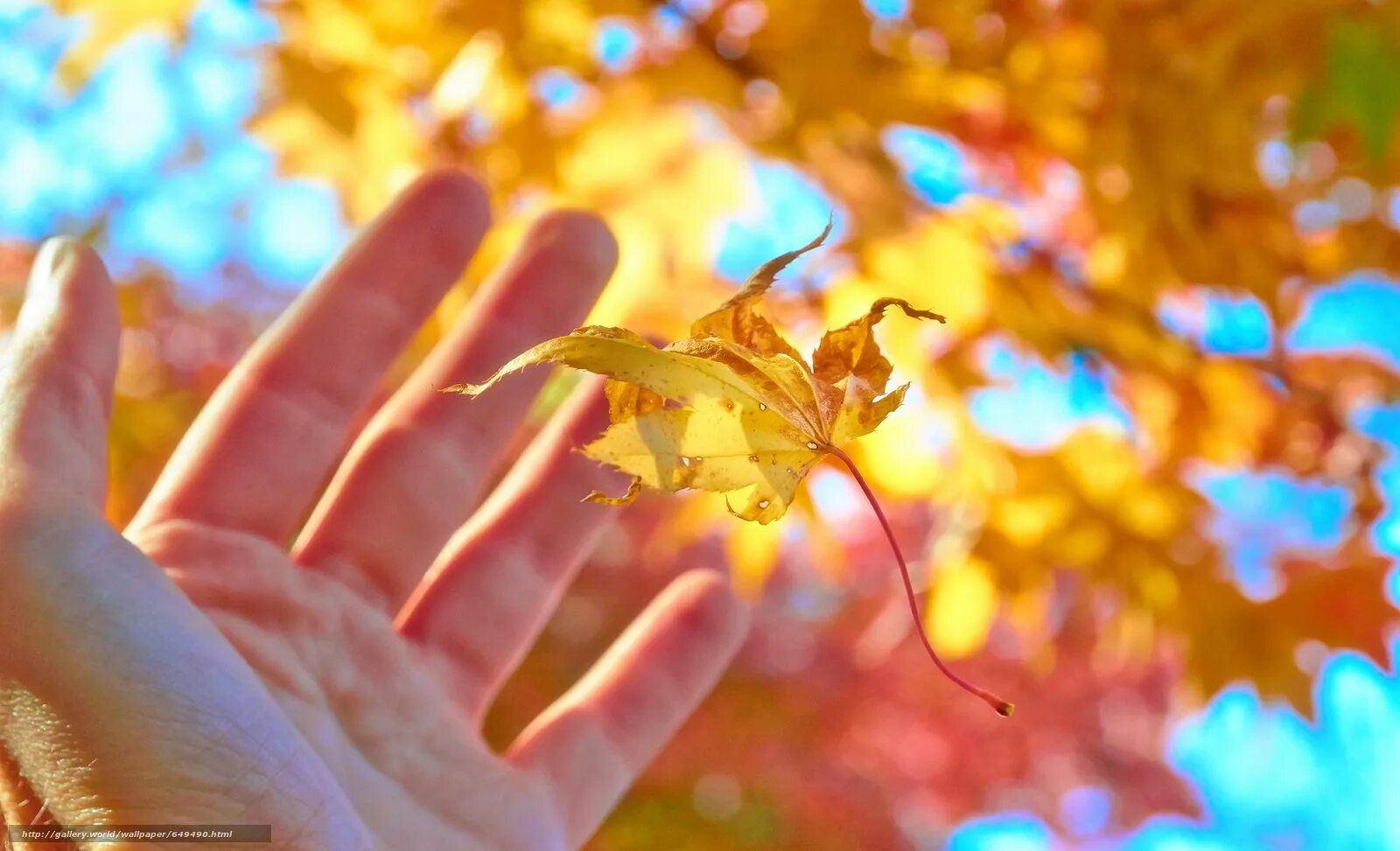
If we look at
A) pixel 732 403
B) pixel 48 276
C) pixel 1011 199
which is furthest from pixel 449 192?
pixel 1011 199

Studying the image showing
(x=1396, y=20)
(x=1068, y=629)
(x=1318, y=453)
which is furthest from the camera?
(x=1068, y=629)

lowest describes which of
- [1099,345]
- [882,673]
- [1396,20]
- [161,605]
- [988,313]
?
[882,673]

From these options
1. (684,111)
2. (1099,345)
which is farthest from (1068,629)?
(684,111)

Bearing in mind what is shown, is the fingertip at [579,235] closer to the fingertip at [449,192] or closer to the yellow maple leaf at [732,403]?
the fingertip at [449,192]

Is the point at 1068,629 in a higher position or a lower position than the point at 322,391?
lower

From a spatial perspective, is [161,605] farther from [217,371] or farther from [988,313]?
[217,371]

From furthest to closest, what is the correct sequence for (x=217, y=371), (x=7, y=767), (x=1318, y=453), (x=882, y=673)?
(x=882, y=673), (x=217, y=371), (x=1318, y=453), (x=7, y=767)
